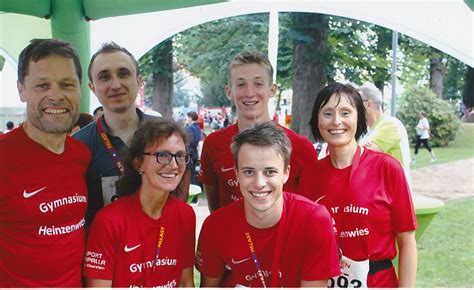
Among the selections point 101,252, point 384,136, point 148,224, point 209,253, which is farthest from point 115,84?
point 384,136

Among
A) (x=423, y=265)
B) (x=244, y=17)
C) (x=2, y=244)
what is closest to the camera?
(x=2, y=244)

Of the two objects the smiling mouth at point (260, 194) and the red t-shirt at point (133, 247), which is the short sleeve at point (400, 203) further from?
the red t-shirt at point (133, 247)

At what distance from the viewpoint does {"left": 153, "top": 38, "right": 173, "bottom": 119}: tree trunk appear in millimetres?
14742

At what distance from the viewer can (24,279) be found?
2127 mm

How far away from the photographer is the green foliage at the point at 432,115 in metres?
17.4

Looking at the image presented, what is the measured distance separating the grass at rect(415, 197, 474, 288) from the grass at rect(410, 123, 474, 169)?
517 cm

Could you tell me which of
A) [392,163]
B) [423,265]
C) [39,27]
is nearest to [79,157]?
[392,163]

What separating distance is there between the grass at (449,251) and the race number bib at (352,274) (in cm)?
351

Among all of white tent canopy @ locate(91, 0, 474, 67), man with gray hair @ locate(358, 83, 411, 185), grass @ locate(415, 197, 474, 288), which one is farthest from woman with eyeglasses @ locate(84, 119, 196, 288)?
grass @ locate(415, 197, 474, 288)

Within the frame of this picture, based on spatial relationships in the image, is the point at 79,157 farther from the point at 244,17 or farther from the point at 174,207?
the point at 244,17

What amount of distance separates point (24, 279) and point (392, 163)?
5.64 feet

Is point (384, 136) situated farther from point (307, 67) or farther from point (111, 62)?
point (307, 67)

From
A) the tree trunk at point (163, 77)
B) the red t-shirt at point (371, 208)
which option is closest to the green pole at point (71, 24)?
the red t-shirt at point (371, 208)

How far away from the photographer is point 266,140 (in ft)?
7.15
